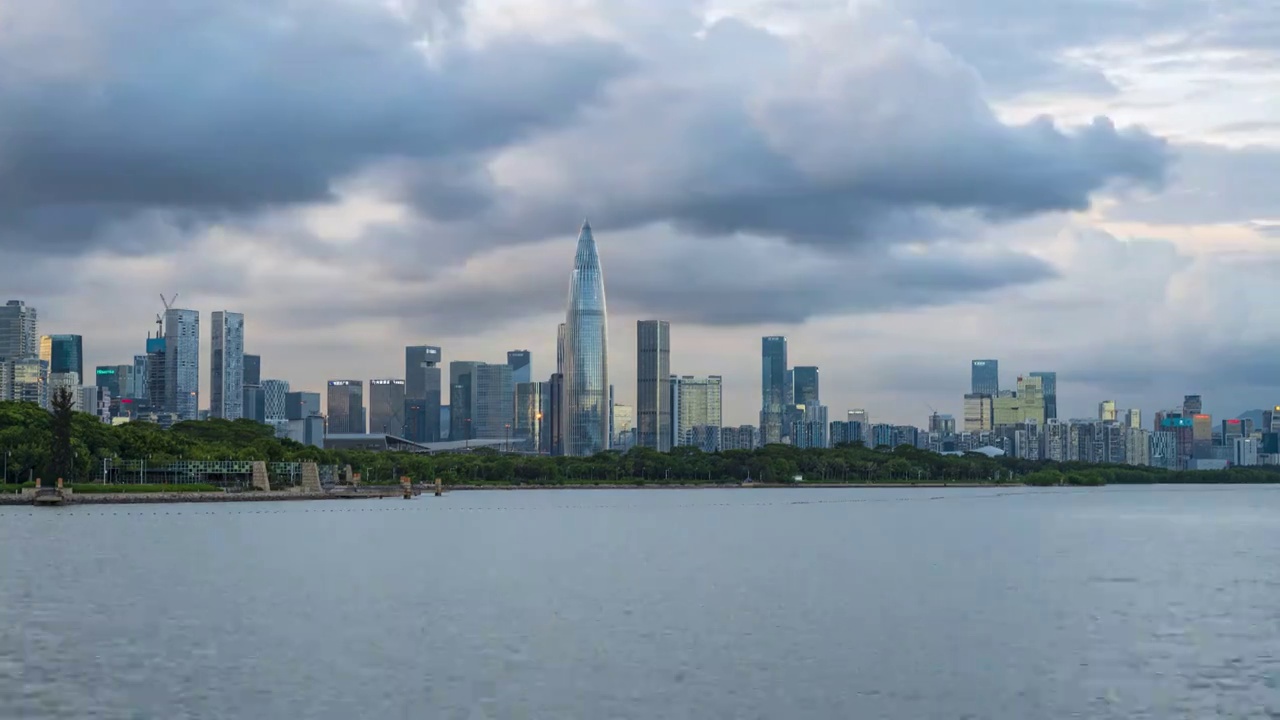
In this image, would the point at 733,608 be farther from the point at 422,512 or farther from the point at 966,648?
the point at 422,512

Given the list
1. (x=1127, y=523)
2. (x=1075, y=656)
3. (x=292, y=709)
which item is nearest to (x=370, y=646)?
(x=292, y=709)

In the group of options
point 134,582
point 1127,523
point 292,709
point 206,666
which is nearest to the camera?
point 292,709

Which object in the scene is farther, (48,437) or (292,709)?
(48,437)

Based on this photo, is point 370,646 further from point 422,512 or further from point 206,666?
point 422,512

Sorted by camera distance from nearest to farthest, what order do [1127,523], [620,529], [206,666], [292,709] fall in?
[292,709] < [206,666] < [620,529] < [1127,523]

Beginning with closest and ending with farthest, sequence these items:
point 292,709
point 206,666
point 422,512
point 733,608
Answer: point 292,709 < point 206,666 < point 733,608 < point 422,512

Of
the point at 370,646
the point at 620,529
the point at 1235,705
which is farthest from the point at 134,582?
the point at 620,529
